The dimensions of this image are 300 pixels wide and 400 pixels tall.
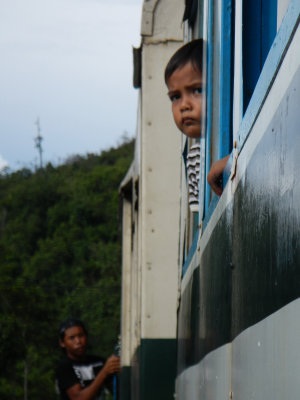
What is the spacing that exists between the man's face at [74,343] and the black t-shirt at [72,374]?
121mm

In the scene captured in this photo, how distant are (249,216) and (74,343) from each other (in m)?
6.04

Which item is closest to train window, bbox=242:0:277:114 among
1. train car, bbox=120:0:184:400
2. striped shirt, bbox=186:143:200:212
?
striped shirt, bbox=186:143:200:212

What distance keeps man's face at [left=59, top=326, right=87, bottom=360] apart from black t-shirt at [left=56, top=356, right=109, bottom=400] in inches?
4.8

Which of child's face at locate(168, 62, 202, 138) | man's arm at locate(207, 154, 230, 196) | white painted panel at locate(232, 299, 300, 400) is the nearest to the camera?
white painted panel at locate(232, 299, 300, 400)

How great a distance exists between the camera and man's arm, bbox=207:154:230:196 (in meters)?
2.02

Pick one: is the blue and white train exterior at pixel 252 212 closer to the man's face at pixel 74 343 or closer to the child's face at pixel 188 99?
the child's face at pixel 188 99

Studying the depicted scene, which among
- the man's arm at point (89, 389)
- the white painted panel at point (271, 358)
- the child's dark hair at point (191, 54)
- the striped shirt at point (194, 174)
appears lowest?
the white painted panel at point (271, 358)

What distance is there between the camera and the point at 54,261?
7219 cm

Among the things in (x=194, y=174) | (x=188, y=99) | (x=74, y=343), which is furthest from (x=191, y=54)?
(x=74, y=343)

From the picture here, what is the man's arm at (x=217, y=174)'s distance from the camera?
2023mm

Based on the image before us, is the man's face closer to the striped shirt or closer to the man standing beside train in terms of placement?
the man standing beside train

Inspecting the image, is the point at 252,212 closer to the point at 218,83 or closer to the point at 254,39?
the point at 254,39

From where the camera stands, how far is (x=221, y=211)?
74.9 inches

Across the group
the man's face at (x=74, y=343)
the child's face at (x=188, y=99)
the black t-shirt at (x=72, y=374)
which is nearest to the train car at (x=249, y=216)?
the child's face at (x=188, y=99)
